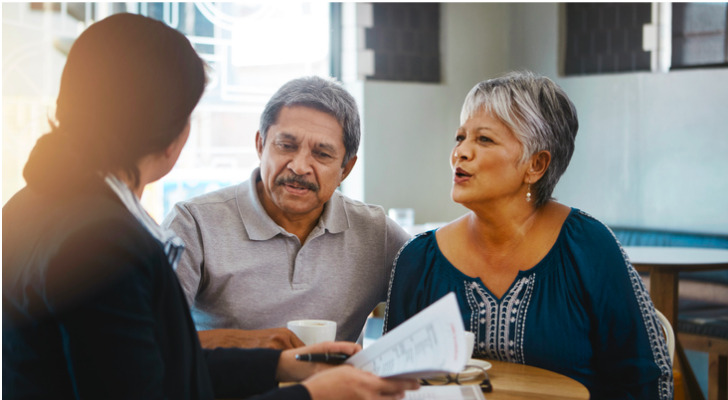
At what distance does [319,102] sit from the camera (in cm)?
184

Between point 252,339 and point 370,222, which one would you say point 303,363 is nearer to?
point 252,339

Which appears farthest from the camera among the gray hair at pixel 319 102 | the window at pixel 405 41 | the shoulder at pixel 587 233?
the window at pixel 405 41

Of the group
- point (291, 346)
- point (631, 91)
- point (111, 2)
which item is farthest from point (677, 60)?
point (291, 346)

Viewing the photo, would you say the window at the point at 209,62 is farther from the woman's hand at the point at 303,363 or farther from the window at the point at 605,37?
the woman's hand at the point at 303,363

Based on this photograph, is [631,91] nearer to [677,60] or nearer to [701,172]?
[677,60]

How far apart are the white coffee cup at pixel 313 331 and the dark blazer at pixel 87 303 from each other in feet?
1.56

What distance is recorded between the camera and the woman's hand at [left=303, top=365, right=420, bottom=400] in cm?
102

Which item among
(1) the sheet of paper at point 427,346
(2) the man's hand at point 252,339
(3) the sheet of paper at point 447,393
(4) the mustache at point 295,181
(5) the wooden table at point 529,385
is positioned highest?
(4) the mustache at point 295,181

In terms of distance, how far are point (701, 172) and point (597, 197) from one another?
2.29ft

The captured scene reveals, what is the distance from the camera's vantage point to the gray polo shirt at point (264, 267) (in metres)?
1.78

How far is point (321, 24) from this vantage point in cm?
484

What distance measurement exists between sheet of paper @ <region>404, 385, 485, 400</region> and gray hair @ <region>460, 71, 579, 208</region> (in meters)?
0.71

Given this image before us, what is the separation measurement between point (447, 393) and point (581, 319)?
0.56 metres

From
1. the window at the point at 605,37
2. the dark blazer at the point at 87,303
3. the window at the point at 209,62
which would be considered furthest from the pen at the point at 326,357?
the window at the point at 605,37
